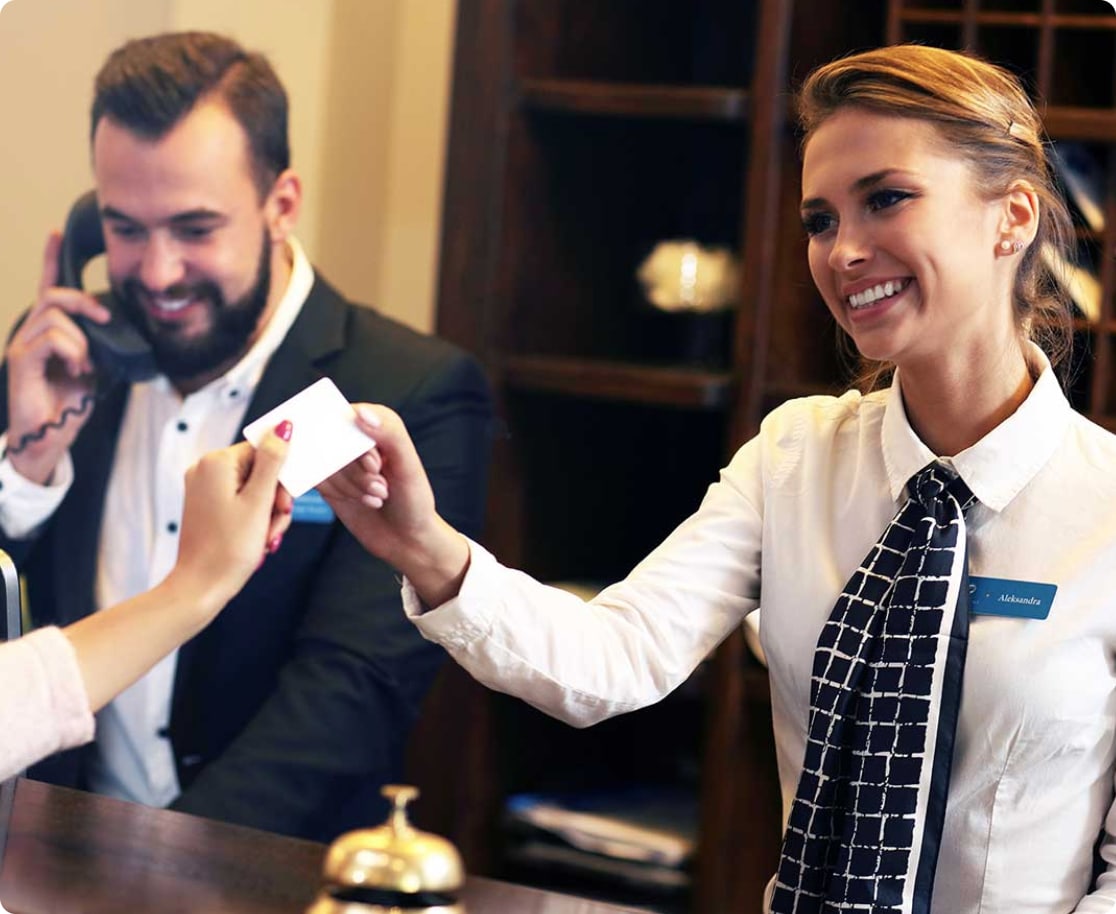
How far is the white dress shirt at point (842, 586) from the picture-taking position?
5.48 ft

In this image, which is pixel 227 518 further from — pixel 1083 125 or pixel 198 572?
pixel 1083 125

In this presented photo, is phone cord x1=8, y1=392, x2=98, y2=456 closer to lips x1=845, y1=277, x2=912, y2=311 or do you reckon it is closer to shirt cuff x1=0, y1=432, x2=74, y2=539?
shirt cuff x1=0, y1=432, x2=74, y2=539

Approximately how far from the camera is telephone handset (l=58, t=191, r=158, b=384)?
112 inches

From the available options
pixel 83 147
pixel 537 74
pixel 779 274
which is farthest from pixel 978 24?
pixel 83 147

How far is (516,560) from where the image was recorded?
127 inches

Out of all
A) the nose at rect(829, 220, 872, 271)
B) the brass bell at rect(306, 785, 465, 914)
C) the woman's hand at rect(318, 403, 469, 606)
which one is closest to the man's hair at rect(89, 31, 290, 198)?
the woman's hand at rect(318, 403, 469, 606)

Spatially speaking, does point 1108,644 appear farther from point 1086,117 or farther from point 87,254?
point 87,254

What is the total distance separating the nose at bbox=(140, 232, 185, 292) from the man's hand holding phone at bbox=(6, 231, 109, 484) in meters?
0.11

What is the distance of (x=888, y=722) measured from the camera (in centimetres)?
170

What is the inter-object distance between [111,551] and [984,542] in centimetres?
165

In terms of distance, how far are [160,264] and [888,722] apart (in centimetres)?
164

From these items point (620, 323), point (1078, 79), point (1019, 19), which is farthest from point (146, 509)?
point (1078, 79)

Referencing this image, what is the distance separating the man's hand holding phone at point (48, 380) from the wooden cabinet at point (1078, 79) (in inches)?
59.9

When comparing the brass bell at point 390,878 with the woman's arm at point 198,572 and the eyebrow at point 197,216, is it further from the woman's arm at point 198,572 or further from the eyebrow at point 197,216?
the eyebrow at point 197,216
